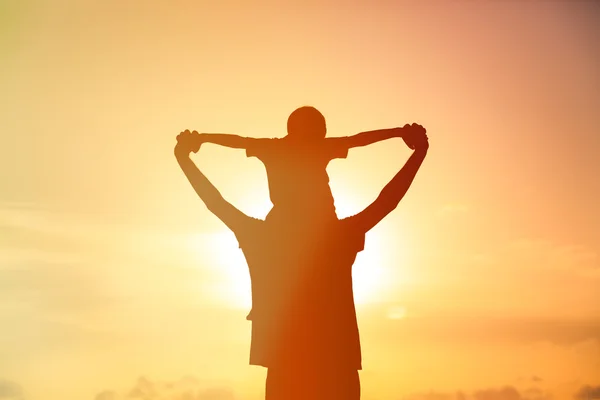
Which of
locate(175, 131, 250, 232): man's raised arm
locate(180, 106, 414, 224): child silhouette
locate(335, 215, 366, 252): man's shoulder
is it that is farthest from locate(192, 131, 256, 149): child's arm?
locate(335, 215, 366, 252): man's shoulder

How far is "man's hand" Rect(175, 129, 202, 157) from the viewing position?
12.6 m

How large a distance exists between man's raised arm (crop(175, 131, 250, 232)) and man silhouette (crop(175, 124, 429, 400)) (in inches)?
0.5

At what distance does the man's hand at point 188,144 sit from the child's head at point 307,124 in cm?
128

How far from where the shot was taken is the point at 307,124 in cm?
1227

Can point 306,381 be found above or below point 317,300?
below

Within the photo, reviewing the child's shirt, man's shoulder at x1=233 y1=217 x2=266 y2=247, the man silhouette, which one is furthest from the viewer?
man's shoulder at x1=233 y1=217 x2=266 y2=247

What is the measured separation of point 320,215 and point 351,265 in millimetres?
801

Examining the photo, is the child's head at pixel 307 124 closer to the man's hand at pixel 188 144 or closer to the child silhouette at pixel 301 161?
the child silhouette at pixel 301 161

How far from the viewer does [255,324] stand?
12289 millimetres

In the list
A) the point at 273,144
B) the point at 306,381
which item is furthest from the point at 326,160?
the point at 306,381

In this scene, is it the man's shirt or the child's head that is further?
the child's head

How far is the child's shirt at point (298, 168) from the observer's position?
1225cm

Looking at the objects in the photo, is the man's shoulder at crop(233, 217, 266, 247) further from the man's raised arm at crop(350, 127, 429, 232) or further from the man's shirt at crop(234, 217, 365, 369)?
the man's raised arm at crop(350, 127, 429, 232)

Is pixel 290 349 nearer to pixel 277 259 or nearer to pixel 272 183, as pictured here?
pixel 277 259
